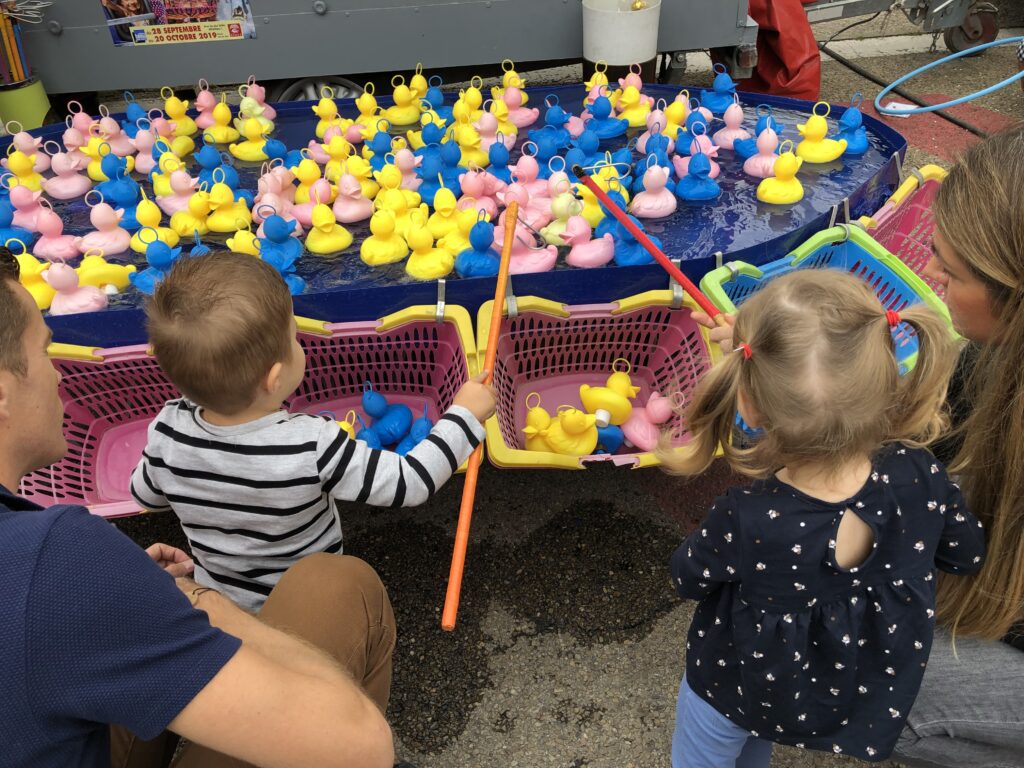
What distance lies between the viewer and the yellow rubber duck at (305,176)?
2.52m

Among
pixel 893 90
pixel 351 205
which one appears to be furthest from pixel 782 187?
pixel 893 90

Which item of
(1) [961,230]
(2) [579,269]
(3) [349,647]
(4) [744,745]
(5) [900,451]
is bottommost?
(4) [744,745]

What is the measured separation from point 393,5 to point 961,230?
2994 millimetres

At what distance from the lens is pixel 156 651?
774 millimetres

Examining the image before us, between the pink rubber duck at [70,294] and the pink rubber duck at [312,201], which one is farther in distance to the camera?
the pink rubber duck at [312,201]

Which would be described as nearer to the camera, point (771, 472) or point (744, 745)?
point (771, 472)

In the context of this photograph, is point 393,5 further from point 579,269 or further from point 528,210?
point 579,269

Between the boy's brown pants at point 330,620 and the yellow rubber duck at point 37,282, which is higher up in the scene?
the yellow rubber duck at point 37,282

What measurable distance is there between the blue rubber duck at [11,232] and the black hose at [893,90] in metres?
4.25

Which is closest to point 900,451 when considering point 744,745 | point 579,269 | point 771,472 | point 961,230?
point 771,472

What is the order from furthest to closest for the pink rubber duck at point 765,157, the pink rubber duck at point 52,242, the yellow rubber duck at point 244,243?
the pink rubber duck at point 765,157 < the pink rubber duck at point 52,242 < the yellow rubber duck at point 244,243

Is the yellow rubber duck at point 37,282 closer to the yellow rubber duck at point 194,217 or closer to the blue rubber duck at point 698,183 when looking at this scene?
the yellow rubber duck at point 194,217

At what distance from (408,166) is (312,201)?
1.11 ft

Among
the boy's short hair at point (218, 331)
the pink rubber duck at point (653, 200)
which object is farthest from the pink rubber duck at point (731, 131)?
the boy's short hair at point (218, 331)
